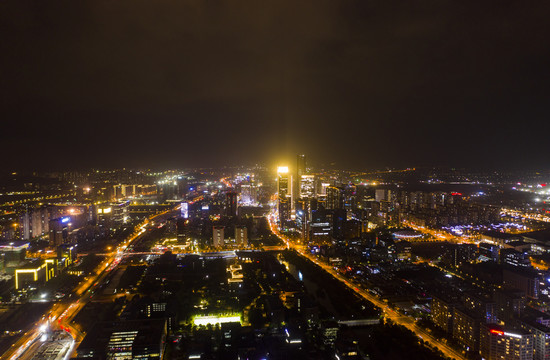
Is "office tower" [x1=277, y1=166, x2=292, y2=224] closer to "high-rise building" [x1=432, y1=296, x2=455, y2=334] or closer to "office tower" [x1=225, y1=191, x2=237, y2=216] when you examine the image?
"office tower" [x1=225, y1=191, x2=237, y2=216]

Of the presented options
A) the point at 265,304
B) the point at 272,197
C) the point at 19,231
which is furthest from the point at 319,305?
the point at 272,197

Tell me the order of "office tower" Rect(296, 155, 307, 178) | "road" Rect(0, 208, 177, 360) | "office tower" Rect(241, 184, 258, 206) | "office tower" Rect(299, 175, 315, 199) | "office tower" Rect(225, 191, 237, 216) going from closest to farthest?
1. "road" Rect(0, 208, 177, 360)
2. "office tower" Rect(225, 191, 237, 216)
3. "office tower" Rect(296, 155, 307, 178)
4. "office tower" Rect(299, 175, 315, 199)
5. "office tower" Rect(241, 184, 258, 206)

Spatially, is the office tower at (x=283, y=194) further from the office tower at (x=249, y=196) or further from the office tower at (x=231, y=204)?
the office tower at (x=249, y=196)

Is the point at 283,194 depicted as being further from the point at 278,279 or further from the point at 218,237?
the point at 278,279

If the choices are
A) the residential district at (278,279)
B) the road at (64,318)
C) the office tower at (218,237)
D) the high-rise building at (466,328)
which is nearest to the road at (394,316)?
the residential district at (278,279)

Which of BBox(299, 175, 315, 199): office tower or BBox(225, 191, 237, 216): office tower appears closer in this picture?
BBox(225, 191, 237, 216): office tower

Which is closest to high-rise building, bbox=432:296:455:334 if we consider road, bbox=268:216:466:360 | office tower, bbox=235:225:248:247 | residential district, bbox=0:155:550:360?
residential district, bbox=0:155:550:360

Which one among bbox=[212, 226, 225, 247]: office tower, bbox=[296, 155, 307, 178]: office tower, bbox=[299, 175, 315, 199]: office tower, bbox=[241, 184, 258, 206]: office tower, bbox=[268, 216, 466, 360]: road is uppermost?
bbox=[296, 155, 307, 178]: office tower
